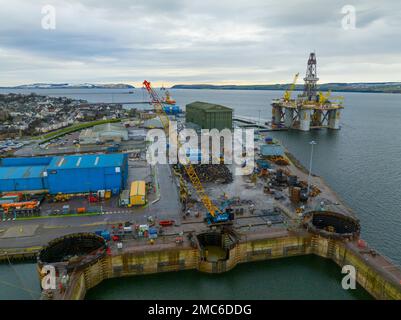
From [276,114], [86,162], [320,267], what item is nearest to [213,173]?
[86,162]

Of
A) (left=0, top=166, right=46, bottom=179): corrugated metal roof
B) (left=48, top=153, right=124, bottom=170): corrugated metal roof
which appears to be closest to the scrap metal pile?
(left=48, top=153, right=124, bottom=170): corrugated metal roof

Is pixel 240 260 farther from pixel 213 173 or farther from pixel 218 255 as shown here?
pixel 213 173

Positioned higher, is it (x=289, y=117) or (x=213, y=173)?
(x=289, y=117)

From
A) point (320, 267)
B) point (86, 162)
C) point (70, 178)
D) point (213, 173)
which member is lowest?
point (320, 267)

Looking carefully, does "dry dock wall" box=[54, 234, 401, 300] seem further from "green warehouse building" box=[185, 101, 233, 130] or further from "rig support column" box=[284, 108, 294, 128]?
"rig support column" box=[284, 108, 294, 128]

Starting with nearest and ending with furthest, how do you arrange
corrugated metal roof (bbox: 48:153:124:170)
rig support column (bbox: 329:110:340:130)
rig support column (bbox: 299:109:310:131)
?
corrugated metal roof (bbox: 48:153:124:170)
rig support column (bbox: 299:109:310:131)
rig support column (bbox: 329:110:340:130)

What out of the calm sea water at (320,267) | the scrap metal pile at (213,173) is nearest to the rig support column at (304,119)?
the calm sea water at (320,267)
